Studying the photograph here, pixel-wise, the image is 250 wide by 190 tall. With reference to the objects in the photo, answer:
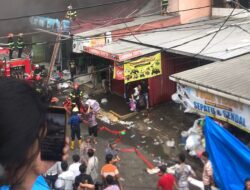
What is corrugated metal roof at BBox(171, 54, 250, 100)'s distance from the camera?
10291 millimetres

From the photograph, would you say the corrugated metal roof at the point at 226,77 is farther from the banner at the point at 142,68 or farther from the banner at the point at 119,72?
the banner at the point at 119,72

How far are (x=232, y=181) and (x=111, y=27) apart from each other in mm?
12501

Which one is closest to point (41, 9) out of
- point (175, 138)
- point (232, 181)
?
point (175, 138)

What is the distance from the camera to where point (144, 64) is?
14.9 m

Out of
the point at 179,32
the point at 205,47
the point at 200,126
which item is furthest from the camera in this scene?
the point at 179,32

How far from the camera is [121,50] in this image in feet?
51.2

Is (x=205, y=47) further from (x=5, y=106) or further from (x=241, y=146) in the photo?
(x=5, y=106)

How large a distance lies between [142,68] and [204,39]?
289cm

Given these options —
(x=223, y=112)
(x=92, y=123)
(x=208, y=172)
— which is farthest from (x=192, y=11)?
(x=208, y=172)

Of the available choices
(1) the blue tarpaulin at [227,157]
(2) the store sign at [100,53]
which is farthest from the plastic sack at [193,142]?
(2) the store sign at [100,53]

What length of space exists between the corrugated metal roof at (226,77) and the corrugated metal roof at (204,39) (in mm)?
667

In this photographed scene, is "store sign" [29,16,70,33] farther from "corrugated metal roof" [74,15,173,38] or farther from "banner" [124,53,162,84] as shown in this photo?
"banner" [124,53,162,84]

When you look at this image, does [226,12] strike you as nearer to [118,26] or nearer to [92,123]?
[118,26]

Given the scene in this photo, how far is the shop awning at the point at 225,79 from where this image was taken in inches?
398
